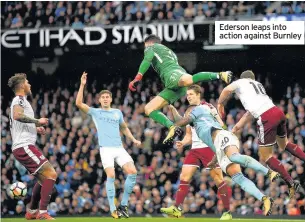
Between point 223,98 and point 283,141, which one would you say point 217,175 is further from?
point 223,98

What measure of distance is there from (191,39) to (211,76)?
10.8 meters

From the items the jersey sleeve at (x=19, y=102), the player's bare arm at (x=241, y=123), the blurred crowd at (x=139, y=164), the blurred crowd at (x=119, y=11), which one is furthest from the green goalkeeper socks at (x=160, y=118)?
the blurred crowd at (x=119, y=11)

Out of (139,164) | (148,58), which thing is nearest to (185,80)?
(148,58)

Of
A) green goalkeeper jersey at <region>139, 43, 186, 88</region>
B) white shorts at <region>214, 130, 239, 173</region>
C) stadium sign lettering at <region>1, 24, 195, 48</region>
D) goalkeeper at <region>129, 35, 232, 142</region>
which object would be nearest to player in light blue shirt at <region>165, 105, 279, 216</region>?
white shorts at <region>214, 130, 239, 173</region>

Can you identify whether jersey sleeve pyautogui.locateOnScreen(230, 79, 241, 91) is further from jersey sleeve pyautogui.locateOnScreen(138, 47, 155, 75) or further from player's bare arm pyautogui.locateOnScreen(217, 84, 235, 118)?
jersey sleeve pyautogui.locateOnScreen(138, 47, 155, 75)

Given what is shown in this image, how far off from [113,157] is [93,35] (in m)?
11.4

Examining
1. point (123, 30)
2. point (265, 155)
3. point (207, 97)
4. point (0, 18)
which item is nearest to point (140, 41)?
point (123, 30)

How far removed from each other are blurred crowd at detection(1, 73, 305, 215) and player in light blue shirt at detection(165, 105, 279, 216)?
6.99 meters

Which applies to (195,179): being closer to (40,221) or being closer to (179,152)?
(179,152)

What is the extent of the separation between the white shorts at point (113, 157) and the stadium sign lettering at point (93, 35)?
1025cm

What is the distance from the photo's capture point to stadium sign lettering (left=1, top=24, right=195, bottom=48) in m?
23.9

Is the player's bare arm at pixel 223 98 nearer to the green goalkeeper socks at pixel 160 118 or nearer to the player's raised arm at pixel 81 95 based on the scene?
the green goalkeeper socks at pixel 160 118

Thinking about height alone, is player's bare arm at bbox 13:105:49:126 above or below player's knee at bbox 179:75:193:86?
below

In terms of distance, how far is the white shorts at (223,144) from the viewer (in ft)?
41.5
